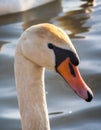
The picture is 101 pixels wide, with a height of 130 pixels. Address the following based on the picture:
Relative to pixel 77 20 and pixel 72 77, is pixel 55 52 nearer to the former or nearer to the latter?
pixel 72 77

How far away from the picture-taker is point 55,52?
12.5 feet

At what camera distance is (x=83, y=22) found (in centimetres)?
967

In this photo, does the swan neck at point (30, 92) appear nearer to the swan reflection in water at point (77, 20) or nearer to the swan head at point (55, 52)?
the swan head at point (55, 52)

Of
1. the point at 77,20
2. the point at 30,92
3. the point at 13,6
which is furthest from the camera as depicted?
the point at 13,6

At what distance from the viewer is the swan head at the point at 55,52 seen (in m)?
3.77

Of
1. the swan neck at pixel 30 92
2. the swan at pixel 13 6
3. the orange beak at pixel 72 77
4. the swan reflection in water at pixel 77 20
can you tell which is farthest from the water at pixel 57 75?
the orange beak at pixel 72 77

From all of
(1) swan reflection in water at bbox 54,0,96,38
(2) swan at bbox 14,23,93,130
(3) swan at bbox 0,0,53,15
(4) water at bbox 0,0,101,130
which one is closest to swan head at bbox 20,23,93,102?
(2) swan at bbox 14,23,93,130

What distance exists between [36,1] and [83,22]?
62.6 inches

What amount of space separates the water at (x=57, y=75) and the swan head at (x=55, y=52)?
75.0 inches

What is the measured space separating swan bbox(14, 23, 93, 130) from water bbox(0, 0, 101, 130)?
160 cm

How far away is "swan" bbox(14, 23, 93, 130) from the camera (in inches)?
149

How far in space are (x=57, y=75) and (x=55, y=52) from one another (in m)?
3.17

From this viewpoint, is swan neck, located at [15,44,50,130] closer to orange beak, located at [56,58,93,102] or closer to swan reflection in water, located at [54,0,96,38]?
orange beak, located at [56,58,93,102]

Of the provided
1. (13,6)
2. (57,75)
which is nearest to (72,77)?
(57,75)
